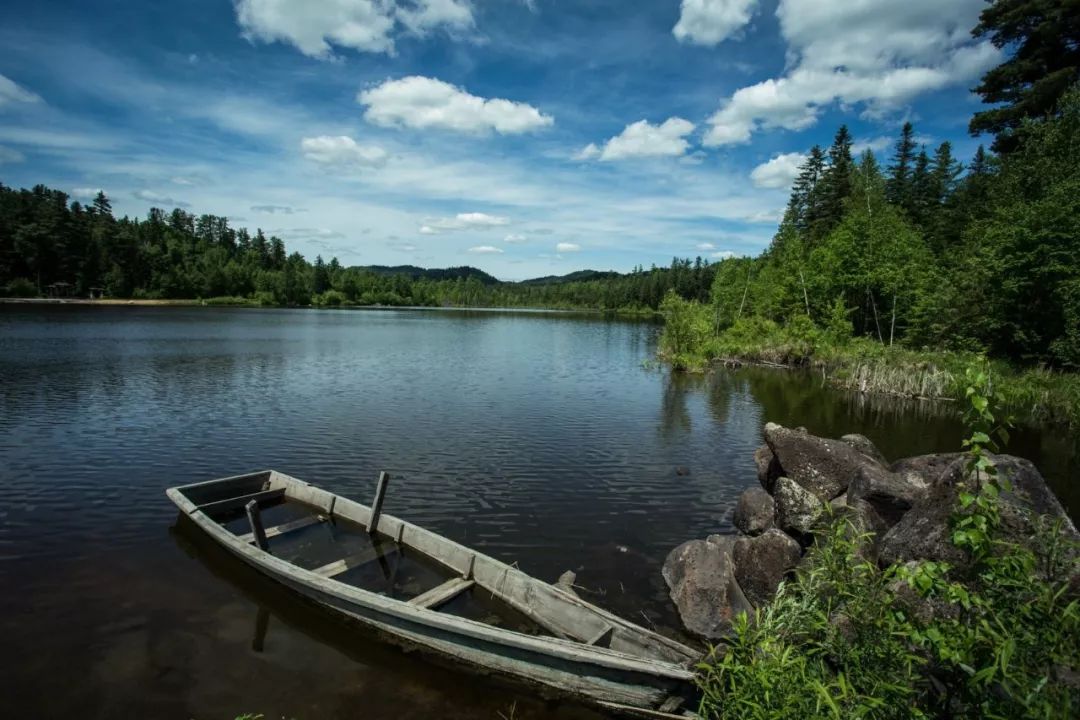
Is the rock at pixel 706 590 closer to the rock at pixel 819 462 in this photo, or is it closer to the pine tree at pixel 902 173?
the rock at pixel 819 462

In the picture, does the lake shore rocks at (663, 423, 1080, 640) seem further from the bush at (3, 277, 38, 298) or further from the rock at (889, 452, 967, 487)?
the bush at (3, 277, 38, 298)

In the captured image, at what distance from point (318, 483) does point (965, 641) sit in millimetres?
17788

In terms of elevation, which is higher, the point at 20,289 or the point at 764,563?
the point at 20,289

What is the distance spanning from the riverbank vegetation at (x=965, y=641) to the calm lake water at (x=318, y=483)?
4.71 meters

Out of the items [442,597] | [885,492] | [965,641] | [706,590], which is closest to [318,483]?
[442,597]

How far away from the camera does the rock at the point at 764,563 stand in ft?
37.6

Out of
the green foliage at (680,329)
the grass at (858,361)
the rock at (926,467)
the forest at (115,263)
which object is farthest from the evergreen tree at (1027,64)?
the forest at (115,263)

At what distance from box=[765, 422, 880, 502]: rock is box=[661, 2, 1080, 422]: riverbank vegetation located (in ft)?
11.0

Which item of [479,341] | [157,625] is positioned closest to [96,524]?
[157,625]

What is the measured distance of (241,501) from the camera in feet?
50.2

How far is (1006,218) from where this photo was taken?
34.5m

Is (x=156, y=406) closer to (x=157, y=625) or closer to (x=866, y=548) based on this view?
(x=157, y=625)

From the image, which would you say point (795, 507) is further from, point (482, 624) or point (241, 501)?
point (241, 501)

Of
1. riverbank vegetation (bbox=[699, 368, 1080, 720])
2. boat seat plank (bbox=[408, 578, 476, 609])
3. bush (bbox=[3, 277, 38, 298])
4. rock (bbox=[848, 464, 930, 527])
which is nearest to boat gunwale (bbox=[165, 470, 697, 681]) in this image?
boat seat plank (bbox=[408, 578, 476, 609])
